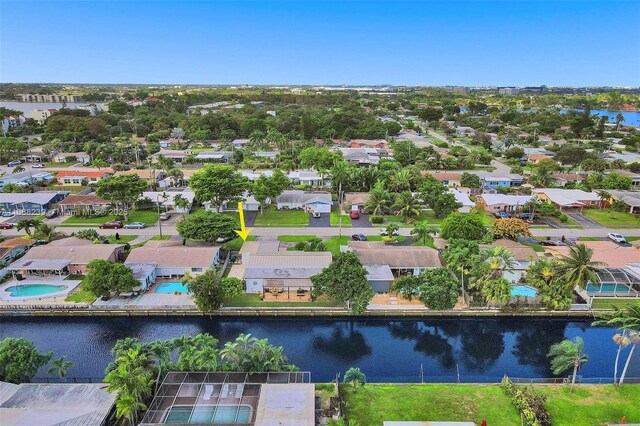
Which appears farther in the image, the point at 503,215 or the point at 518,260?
the point at 503,215

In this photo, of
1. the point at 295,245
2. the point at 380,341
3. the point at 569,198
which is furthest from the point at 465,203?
the point at 380,341

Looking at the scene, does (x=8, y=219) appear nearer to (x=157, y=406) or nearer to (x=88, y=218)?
(x=88, y=218)

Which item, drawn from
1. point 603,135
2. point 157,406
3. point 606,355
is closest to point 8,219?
point 157,406

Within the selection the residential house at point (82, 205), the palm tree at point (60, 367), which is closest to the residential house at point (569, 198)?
the palm tree at point (60, 367)

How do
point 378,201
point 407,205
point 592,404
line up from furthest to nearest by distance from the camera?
point 378,201 → point 407,205 → point 592,404

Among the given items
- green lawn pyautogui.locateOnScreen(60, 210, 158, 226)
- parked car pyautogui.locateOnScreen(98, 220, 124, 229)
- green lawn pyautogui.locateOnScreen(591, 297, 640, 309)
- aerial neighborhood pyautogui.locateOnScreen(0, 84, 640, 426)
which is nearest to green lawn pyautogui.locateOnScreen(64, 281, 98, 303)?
aerial neighborhood pyautogui.locateOnScreen(0, 84, 640, 426)

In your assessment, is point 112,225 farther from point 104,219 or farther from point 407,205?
point 407,205

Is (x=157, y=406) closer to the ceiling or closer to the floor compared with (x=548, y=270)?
closer to the floor
